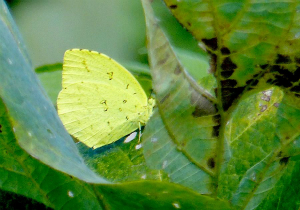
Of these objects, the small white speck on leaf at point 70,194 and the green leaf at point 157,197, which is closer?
the green leaf at point 157,197

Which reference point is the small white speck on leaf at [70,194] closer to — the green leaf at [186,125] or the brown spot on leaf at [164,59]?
the green leaf at [186,125]

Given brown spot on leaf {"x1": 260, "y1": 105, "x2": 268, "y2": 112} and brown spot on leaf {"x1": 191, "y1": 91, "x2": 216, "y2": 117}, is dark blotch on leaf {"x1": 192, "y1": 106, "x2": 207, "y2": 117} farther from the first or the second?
Result: brown spot on leaf {"x1": 260, "y1": 105, "x2": 268, "y2": 112}

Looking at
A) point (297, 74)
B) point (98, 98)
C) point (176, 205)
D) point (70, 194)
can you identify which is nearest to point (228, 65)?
point (297, 74)

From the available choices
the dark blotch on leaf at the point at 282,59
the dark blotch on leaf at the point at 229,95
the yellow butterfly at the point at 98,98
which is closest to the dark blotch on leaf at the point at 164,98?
the dark blotch on leaf at the point at 229,95

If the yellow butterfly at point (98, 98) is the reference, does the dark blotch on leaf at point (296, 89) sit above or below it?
above

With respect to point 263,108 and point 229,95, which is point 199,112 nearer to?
point 229,95

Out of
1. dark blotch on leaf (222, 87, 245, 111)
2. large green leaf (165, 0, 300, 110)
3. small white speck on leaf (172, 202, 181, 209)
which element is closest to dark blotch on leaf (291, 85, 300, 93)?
large green leaf (165, 0, 300, 110)

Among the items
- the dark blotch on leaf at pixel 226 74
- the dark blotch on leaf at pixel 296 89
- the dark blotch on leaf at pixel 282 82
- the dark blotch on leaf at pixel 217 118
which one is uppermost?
the dark blotch on leaf at pixel 226 74
